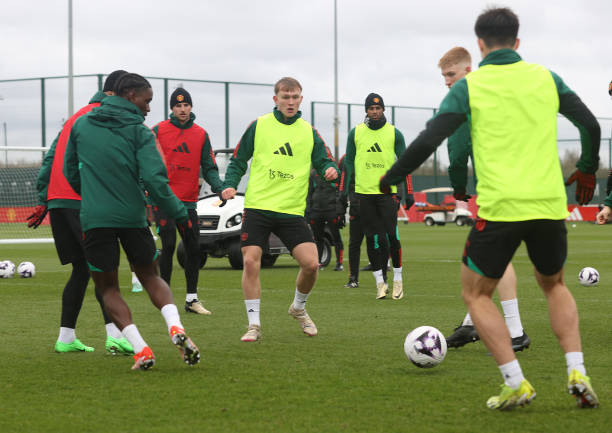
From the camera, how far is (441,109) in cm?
477

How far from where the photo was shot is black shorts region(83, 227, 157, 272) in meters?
6.04

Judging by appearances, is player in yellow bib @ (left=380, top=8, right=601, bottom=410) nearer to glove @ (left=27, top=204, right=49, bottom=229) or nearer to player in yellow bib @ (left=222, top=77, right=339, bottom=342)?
player in yellow bib @ (left=222, top=77, right=339, bottom=342)

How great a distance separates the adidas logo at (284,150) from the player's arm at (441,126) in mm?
2893

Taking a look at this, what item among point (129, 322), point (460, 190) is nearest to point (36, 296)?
point (129, 322)

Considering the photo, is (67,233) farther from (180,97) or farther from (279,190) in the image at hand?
(180,97)

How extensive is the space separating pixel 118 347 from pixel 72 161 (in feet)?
4.76

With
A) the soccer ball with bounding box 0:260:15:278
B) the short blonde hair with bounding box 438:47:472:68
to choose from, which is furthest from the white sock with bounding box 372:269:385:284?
the soccer ball with bounding box 0:260:15:278

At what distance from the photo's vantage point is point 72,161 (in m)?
6.18

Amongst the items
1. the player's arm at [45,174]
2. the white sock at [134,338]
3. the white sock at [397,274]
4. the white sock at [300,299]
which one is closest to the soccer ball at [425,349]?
the white sock at [134,338]

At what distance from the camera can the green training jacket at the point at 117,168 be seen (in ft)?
19.5

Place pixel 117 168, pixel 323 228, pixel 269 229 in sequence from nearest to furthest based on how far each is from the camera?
1. pixel 117 168
2. pixel 269 229
3. pixel 323 228

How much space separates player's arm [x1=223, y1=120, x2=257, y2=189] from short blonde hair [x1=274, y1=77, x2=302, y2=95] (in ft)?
1.10

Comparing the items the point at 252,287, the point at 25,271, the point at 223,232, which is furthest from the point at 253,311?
the point at 223,232

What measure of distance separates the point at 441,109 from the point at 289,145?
303cm
